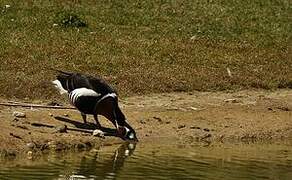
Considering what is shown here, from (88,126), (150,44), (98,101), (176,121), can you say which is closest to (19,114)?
(88,126)

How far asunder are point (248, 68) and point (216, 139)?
5.95m

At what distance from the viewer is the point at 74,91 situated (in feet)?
45.7

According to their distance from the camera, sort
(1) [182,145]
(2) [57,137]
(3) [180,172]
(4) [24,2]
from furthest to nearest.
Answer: (4) [24,2]
(1) [182,145]
(2) [57,137]
(3) [180,172]

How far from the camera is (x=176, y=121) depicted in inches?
604

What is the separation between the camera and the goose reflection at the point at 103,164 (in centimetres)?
1094

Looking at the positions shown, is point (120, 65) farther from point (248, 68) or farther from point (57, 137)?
point (57, 137)

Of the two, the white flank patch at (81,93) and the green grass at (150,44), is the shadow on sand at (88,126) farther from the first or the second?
the green grass at (150,44)

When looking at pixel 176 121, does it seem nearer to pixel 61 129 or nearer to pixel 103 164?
pixel 61 129

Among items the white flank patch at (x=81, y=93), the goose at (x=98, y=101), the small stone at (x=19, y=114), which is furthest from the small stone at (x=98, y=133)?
the small stone at (x=19, y=114)

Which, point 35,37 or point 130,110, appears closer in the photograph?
point 130,110

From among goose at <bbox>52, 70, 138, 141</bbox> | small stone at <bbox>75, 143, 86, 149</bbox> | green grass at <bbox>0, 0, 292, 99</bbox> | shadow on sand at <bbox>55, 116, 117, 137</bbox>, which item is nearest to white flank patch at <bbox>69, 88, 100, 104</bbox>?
goose at <bbox>52, 70, 138, 141</bbox>

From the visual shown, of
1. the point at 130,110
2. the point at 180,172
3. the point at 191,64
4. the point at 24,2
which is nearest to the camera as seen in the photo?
the point at 180,172

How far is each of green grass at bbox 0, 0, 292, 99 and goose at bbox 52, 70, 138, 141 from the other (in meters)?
2.44

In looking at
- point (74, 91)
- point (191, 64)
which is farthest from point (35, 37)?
point (74, 91)
